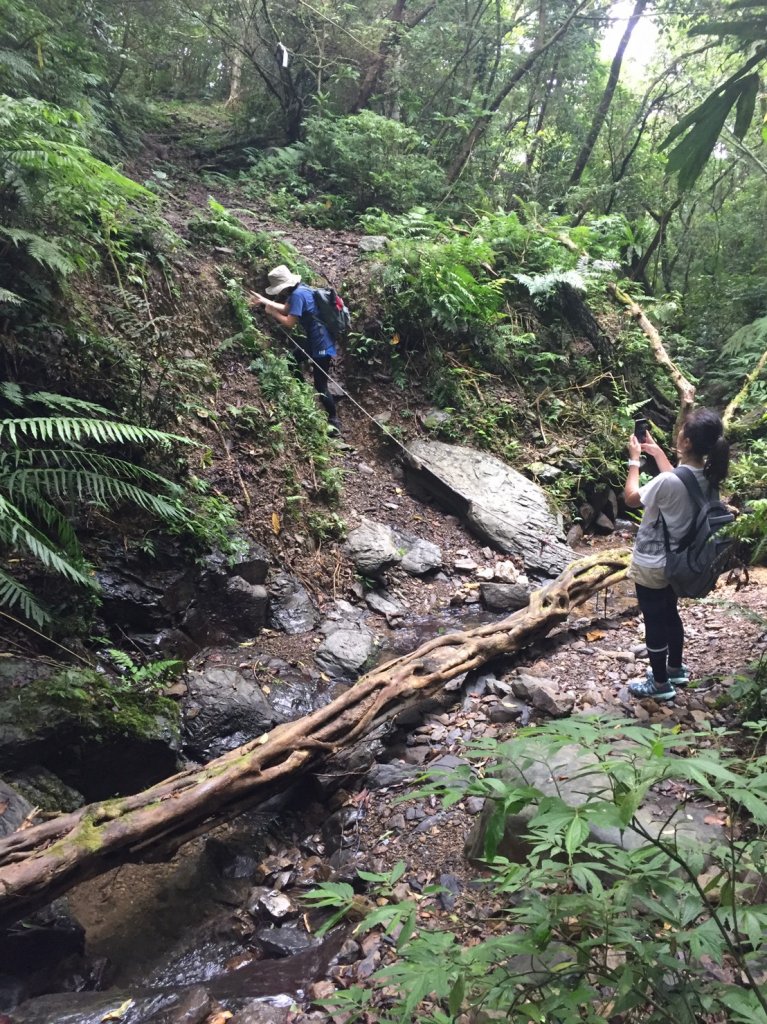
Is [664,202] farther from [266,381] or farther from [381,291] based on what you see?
[266,381]

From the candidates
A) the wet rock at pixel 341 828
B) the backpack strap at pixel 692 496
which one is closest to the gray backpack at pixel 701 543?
the backpack strap at pixel 692 496

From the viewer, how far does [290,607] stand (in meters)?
6.00

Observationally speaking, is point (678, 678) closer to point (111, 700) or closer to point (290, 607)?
point (290, 607)

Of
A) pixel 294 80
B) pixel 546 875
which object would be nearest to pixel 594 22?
pixel 294 80

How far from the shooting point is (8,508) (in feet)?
12.3

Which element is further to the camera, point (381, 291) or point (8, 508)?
point (381, 291)

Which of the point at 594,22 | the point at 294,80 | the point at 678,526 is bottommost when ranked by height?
the point at 678,526

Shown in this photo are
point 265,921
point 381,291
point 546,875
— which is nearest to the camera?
point 546,875

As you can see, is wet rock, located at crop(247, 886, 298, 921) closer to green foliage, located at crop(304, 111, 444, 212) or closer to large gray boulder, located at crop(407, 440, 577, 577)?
large gray boulder, located at crop(407, 440, 577, 577)

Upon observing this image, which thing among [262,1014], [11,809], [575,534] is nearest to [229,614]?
[11,809]

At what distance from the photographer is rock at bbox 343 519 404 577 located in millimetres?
6906

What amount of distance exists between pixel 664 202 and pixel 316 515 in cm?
1222

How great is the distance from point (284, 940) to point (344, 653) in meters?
2.74

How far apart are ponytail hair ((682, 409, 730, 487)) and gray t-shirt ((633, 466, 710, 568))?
0.23 ft
